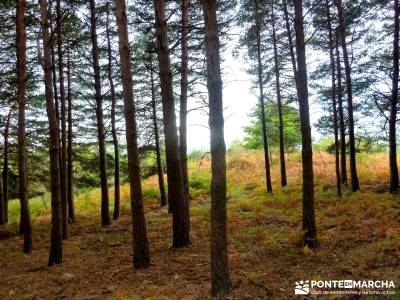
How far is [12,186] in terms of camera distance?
25375 mm

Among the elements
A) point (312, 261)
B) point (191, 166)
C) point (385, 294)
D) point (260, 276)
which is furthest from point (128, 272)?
point (191, 166)

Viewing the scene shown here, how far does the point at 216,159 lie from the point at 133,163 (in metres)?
2.96

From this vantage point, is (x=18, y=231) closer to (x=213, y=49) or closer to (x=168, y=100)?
(x=168, y=100)

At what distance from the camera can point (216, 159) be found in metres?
5.95

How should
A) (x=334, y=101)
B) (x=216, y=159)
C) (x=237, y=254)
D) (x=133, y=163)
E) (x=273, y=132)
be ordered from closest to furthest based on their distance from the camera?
(x=216, y=159)
(x=133, y=163)
(x=237, y=254)
(x=334, y=101)
(x=273, y=132)

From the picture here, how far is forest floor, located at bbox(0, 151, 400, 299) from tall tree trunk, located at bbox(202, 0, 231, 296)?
0.42 metres

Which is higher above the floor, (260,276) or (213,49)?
(213,49)

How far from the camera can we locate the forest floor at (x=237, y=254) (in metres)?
6.82

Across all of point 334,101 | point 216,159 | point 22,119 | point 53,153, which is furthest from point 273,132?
point 216,159

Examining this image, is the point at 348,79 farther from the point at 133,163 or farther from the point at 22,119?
the point at 22,119

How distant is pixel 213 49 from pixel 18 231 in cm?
1459

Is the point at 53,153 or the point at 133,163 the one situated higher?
the point at 53,153

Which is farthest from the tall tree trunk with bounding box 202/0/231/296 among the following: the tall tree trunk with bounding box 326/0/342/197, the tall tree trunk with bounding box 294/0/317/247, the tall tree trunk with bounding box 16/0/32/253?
→ the tall tree trunk with bounding box 326/0/342/197

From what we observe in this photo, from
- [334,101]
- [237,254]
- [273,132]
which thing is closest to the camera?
[237,254]
